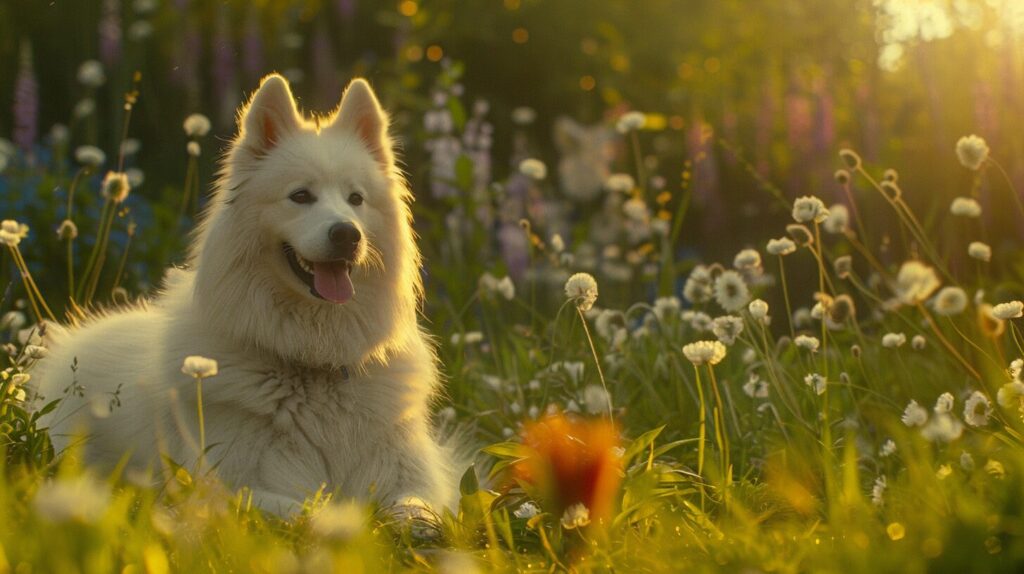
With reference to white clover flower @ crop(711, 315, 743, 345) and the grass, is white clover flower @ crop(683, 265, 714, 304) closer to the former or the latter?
the grass

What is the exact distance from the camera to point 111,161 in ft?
29.5

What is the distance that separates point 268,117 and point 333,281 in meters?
0.70

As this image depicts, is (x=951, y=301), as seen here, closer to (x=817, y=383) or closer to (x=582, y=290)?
(x=817, y=383)

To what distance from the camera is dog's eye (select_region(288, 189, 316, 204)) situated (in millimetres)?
4008

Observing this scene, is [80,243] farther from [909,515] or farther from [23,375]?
[909,515]

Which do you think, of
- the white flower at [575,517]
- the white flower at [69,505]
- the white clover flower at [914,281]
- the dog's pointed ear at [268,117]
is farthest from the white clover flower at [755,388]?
the white flower at [69,505]

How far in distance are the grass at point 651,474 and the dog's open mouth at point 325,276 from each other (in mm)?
715

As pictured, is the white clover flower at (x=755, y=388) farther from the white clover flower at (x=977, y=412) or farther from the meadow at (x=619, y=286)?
the white clover flower at (x=977, y=412)

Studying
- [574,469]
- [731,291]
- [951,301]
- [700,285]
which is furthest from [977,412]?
[700,285]

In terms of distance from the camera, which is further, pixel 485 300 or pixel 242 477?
pixel 485 300

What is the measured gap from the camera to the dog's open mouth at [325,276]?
388 centimetres

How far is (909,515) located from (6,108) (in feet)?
27.4

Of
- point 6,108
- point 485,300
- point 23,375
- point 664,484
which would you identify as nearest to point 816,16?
point 485,300

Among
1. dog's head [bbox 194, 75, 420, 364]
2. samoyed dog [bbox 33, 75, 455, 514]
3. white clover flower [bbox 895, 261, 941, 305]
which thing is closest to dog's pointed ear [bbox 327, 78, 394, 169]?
samoyed dog [bbox 33, 75, 455, 514]
